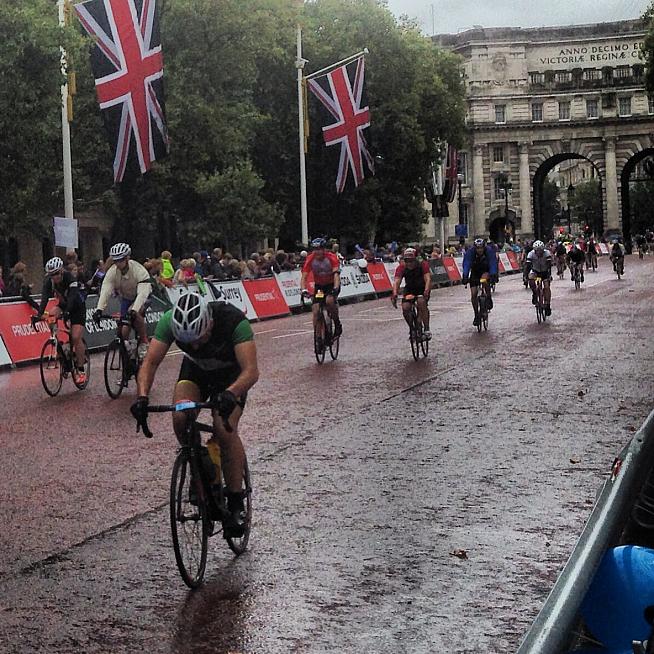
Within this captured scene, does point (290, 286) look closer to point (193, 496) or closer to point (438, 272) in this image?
point (438, 272)

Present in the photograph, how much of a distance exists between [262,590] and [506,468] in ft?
12.6

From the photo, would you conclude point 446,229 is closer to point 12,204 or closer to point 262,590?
point 12,204

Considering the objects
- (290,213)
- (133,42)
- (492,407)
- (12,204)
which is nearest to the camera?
(492,407)

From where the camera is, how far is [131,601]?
6746 mm

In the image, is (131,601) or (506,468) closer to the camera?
(131,601)

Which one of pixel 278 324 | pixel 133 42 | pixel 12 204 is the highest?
pixel 133 42

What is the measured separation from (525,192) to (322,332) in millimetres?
103465

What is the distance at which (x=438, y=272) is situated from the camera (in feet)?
175

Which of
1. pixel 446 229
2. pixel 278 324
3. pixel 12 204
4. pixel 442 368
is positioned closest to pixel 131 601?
pixel 442 368

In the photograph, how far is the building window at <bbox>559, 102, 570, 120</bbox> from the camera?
121875 mm

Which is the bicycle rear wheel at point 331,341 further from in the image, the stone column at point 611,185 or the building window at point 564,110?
the building window at point 564,110

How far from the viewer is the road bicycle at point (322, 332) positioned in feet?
64.5

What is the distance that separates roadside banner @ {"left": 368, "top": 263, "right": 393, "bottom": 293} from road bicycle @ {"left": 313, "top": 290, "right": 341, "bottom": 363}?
78.6 feet

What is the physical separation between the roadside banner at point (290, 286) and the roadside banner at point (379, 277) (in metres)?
7.86
